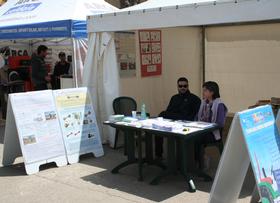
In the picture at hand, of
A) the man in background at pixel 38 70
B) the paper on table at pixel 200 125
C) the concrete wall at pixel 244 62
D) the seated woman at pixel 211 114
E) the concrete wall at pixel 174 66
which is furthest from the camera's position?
the concrete wall at pixel 174 66

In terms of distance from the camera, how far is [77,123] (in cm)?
659

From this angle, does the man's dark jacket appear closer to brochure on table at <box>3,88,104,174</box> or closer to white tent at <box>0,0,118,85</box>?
brochure on table at <box>3,88,104,174</box>

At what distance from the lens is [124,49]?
323 inches

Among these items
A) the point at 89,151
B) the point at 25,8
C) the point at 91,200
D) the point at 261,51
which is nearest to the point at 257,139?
the point at 91,200

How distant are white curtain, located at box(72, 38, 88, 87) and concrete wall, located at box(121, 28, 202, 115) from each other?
188 cm

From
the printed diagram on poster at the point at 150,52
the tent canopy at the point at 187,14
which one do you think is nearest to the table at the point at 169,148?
the tent canopy at the point at 187,14

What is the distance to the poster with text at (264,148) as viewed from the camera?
372 centimetres

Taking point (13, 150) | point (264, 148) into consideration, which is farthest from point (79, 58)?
point (264, 148)

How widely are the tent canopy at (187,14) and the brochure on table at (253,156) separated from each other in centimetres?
136

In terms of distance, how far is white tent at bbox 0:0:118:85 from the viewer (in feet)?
24.8

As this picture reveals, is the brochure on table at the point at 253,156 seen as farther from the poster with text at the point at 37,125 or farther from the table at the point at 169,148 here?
the poster with text at the point at 37,125

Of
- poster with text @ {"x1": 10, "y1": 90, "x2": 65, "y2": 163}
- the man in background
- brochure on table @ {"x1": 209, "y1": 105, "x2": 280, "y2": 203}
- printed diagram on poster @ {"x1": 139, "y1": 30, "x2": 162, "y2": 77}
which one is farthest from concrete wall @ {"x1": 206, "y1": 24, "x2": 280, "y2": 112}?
brochure on table @ {"x1": 209, "y1": 105, "x2": 280, "y2": 203}

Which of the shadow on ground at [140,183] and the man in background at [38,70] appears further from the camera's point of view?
the man in background at [38,70]

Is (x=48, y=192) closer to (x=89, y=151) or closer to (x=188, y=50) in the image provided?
(x=89, y=151)
